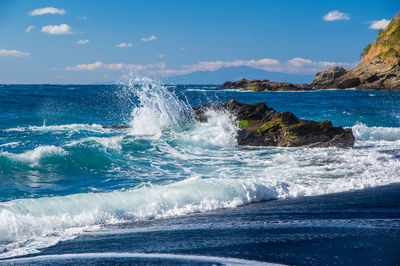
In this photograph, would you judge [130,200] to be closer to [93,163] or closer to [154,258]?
[154,258]

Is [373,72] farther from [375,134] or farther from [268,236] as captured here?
[268,236]

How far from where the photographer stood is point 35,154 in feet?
33.7

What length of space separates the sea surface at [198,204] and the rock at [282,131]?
1.64 ft

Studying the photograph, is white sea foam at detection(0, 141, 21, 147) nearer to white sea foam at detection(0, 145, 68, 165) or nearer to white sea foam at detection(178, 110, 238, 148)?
white sea foam at detection(0, 145, 68, 165)

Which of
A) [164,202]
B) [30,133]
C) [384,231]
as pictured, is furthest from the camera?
[30,133]

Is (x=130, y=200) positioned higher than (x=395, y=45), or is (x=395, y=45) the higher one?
(x=395, y=45)

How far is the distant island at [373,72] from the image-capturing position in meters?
63.7

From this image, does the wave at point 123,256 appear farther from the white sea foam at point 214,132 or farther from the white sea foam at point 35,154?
the white sea foam at point 214,132

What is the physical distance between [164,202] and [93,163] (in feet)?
15.3

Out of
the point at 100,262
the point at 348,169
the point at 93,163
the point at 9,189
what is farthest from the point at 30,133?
the point at 100,262

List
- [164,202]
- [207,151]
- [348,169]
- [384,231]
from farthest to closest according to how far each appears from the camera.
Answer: [207,151] → [348,169] → [164,202] → [384,231]

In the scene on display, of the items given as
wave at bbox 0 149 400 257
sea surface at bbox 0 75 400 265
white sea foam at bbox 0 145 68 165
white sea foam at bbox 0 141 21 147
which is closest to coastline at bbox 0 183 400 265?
sea surface at bbox 0 75 400 265

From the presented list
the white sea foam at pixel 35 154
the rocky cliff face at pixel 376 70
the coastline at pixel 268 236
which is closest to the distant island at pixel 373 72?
the rocky cliff face at pixel 376 70

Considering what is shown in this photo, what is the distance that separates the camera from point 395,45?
6762 centimetres
